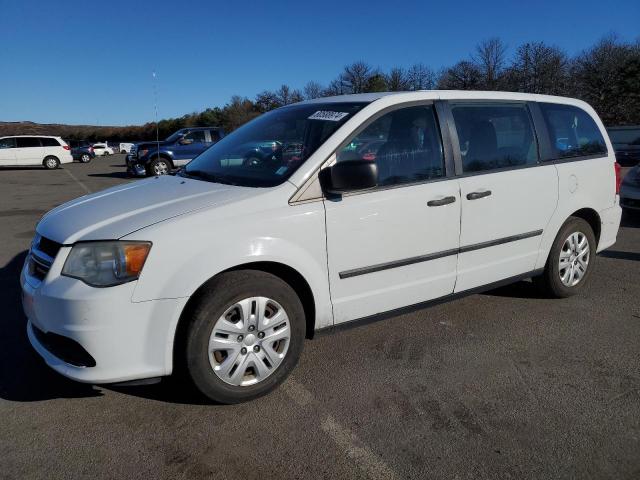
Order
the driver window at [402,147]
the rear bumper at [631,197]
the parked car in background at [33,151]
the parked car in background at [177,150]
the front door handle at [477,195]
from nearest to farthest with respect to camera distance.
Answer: the driver window at [402,147] → the front door handle at [477,195] → the rear bumper at [631,197] → the parked car in background at [177,150] → the parked car in background at [33,151]

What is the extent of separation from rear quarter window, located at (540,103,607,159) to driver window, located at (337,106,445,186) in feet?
4.42

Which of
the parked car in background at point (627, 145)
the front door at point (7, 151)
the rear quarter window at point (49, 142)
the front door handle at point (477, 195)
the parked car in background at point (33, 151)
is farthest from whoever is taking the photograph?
Result: the rear quarter window at point (49, 142)

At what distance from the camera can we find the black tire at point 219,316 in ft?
8.82

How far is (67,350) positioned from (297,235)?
137 centimetres

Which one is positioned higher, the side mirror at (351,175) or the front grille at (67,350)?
the side mirror at (351,175)

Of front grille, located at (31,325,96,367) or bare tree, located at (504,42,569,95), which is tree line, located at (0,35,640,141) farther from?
front grille, located at (31,325,96,367)

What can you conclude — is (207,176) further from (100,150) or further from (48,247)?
(100,150)

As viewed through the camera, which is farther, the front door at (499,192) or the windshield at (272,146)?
the front door at (499,192)

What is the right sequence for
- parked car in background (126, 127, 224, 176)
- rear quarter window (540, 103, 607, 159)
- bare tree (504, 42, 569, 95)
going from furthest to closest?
1. bare tree (504, 42, 569, 95)
2. parked car in background (126, 127, 224, 176)
3. rear quarter window (540, 103, 607, 159)

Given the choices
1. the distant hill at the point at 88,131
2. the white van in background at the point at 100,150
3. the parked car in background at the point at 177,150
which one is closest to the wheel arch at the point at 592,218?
the parked car in background at the point at 177,150

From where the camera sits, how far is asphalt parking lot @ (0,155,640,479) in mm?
2396

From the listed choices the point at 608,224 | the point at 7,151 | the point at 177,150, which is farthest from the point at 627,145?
the point at 7,151

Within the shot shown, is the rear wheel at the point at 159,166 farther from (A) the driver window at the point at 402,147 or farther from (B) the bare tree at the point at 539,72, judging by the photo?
(B) the bare tree at the point at 539,72

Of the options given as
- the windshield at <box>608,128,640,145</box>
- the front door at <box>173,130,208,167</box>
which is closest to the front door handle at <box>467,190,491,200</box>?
the front door at <box>173,130,208,167</box>
